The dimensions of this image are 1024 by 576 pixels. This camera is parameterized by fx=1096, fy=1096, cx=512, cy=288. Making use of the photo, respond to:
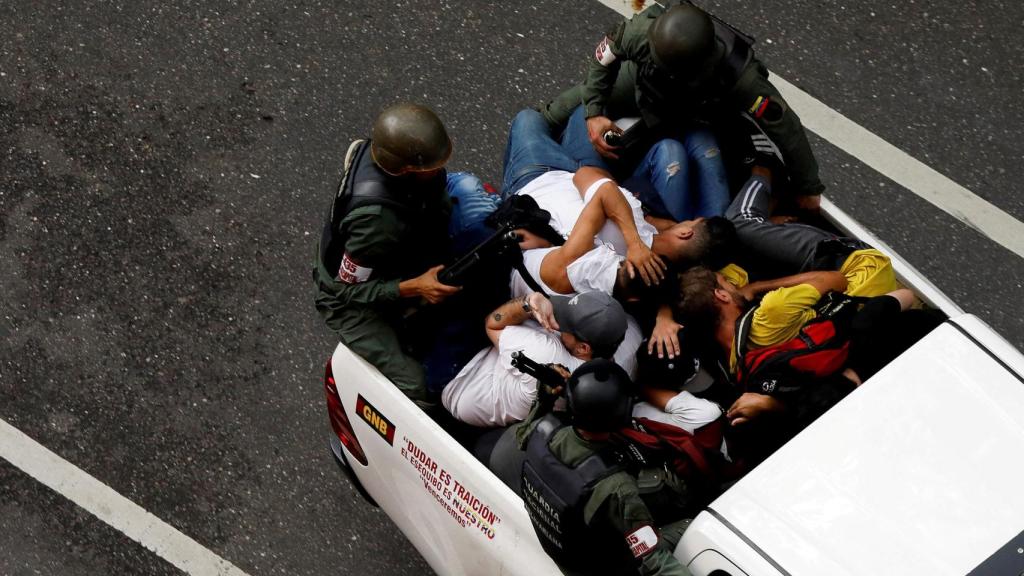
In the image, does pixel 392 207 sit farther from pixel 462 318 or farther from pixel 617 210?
pixel 617 210

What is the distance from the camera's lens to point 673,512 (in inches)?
142

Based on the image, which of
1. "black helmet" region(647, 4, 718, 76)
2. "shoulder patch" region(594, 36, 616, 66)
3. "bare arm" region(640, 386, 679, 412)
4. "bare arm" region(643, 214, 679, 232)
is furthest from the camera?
"shoulder patch" region(594, 36, 616, 66)

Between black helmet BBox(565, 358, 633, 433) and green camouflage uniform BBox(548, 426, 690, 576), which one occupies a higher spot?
black helmet BBox(565, 358, 633, 433)

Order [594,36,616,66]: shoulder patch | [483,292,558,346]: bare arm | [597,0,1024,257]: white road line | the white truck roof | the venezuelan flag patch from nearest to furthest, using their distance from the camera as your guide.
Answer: the white truck roof
[483,292,558,346]: bare arm
the venezuelan flag patch
[594,36,616,66]: shoulder patch
[597,0,1024,257]: white road line

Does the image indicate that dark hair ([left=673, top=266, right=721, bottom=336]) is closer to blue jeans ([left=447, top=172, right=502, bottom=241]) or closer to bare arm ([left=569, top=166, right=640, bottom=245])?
bare arm ([left=569, top=166, right=640, bottom=245])

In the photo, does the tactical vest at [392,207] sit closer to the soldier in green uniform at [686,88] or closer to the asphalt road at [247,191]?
the soldier in green uniform at [686,88]

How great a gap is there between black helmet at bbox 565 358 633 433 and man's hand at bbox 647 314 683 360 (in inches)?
21.7

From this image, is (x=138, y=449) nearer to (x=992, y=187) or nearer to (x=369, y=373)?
(x=369, y=373)

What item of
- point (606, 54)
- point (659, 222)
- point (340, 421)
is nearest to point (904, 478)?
point (659, 222)

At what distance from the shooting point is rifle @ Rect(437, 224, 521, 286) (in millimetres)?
4078

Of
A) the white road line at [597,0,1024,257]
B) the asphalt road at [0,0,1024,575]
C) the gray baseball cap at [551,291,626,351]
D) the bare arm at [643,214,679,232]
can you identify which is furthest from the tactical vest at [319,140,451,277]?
the white road line at [597,0,1024,257]

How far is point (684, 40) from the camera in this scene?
4375 millimetres

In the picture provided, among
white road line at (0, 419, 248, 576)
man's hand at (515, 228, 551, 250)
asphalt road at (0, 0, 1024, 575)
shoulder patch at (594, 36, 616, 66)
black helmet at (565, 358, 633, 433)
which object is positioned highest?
shoulder patch at (594, 36, 616, 66)

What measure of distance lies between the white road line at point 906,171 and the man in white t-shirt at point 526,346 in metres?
2.72
